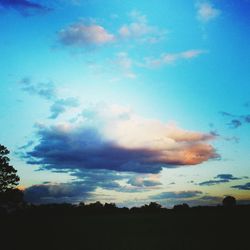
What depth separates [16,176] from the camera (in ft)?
228

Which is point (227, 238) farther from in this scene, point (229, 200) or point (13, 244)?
point (229, 200)

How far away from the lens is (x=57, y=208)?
350 feet

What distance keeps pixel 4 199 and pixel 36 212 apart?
57.1 feet

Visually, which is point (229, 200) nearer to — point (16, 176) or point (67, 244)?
point (16, 176)

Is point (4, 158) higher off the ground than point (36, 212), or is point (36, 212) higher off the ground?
point (4, 158)

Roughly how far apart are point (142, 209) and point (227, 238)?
102711 millimetres

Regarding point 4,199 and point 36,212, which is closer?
point 4,199

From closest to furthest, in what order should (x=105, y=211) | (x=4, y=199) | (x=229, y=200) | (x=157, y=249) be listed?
1. (x=157, y=249)
2. (x=4, y=199)
3. (x=105, y=211)
4. (x=229, y=200)

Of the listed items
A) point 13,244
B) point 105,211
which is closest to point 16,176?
point 13,244

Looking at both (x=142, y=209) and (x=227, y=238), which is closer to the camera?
(x=227, y=238)

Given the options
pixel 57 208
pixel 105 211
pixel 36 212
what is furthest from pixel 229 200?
pixel 36 212

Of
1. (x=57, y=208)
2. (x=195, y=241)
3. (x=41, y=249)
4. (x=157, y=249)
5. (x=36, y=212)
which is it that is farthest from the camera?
(x=57, y=208)

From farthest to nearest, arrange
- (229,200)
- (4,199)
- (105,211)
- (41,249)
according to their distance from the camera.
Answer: (229,200) < (105,211) < (4,199) < (41,249)

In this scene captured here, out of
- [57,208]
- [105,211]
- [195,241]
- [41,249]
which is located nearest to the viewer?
[41,249]
